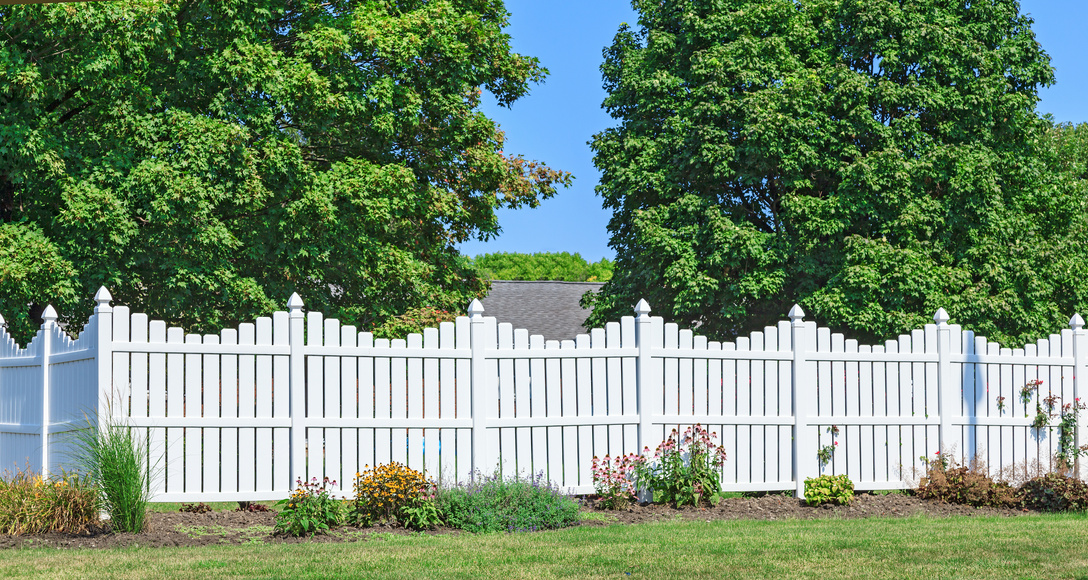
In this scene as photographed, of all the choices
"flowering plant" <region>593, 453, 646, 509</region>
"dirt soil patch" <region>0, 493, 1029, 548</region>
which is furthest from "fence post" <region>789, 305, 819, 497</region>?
"flowering plant" <region>593, 453, 646, 509</region>

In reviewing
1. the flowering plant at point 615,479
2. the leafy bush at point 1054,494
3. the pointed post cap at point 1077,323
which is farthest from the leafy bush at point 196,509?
the pointed post cap at point 1077,323

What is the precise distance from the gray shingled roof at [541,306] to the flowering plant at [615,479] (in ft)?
52.7

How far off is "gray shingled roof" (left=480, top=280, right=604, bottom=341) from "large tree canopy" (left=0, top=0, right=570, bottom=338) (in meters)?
8.91

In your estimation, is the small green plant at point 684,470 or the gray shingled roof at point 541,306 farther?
the gray shingled roof at point 541,306

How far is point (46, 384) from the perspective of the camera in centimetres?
1054

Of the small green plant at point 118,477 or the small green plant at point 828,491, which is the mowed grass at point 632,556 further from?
the small green plant at point 828,491

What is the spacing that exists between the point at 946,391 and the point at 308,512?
282 inches

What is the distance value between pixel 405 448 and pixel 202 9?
28.5ft

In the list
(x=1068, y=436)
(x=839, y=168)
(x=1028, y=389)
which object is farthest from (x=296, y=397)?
(x=839, y=168)

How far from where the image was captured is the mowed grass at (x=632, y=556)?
7.00 meters

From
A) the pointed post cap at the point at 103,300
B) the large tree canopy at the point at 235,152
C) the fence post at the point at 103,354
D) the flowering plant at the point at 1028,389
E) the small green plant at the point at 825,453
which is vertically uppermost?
the large tree canopy at the point at 235,152

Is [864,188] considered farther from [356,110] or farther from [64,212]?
[64,212]

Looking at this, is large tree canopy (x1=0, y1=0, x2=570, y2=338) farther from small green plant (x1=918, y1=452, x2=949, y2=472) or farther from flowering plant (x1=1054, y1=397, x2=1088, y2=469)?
flowering plant (x1=1054, y1=397, x2=1088, y2=469)

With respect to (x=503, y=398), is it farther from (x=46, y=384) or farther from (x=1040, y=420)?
(x=1040, y=420)
